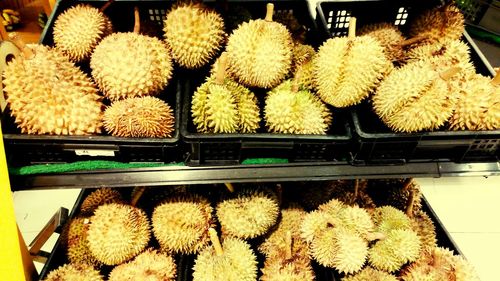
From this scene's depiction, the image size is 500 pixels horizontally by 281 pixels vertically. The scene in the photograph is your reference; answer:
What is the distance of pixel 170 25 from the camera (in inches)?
51.0

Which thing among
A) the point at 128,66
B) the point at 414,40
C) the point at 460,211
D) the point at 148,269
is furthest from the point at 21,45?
the point at 460,211

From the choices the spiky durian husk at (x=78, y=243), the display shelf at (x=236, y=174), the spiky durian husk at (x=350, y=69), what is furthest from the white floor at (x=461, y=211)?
the spiky durian husk at (x=350, y=69)

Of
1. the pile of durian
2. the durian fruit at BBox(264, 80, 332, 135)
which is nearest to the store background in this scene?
the pile of durian

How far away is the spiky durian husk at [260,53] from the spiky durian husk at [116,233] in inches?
25.6

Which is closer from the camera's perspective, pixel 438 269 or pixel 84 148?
pixel 84 148

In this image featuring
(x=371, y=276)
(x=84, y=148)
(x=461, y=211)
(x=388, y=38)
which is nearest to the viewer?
(x=84, y=148)

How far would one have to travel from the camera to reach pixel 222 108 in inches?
46.5

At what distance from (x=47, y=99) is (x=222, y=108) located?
1.73ft

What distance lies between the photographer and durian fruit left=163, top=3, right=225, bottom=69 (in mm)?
1260

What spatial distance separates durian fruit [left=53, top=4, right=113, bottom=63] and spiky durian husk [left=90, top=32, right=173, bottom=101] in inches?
2.9

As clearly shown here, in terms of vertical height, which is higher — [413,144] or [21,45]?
[21,45]

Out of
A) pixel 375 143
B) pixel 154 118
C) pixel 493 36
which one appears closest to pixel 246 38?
pixel 154 118

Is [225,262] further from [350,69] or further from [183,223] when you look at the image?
[350,69]

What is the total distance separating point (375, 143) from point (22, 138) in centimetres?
102
